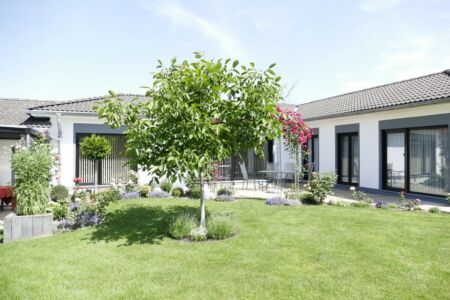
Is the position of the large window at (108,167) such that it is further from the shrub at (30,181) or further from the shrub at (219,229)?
the shrub at (219,229)

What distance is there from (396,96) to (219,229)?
9574mm

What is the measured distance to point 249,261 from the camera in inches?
184

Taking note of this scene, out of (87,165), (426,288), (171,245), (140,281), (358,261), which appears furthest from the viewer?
(87,165)

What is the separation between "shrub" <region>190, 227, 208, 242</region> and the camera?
5.79 metres

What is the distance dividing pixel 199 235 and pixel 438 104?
28.3 feet

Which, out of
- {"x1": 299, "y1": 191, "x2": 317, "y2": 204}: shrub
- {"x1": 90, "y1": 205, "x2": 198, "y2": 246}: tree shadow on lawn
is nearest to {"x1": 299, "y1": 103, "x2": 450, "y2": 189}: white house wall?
{"x1": 299, "y1": 191, "x2": 317, "y2": 204}: shrub

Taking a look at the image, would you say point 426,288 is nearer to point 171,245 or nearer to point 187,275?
point 187,275

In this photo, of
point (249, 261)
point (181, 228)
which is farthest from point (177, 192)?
point (249, 261)

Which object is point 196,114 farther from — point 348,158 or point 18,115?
point 18,115

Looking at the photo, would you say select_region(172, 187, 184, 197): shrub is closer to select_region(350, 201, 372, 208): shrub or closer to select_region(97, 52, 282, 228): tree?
select_region(97, 52, 282, 228): tree

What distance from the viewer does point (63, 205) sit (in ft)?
23.0

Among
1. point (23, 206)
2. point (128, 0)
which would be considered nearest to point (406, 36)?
point (128, 0)

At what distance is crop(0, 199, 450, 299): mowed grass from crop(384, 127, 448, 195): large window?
342cm

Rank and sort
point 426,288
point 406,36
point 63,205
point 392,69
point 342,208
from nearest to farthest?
point 426,288 → point 63,205 → point 342,208 → point 406,36 → point 392,69
